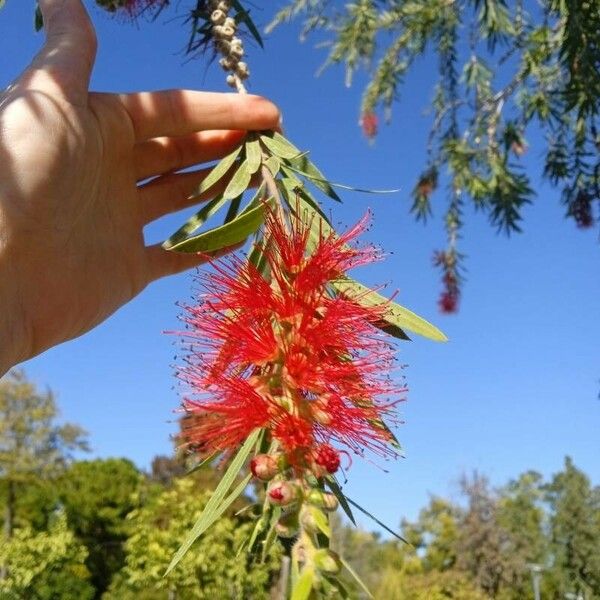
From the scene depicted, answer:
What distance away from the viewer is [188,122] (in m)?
1.37

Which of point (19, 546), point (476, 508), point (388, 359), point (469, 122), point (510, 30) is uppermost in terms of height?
point (476, 508)

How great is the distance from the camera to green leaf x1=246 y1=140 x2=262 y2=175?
1.09 meters

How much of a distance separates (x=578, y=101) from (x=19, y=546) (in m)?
11.9

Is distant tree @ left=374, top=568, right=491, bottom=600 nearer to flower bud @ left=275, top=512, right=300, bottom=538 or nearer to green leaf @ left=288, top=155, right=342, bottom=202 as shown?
green leaf @ left=288, top=155, right=342, bottom=202

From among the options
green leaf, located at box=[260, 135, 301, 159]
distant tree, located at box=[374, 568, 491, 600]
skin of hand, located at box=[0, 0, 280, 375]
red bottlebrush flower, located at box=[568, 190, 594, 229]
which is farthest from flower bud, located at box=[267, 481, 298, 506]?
distant tree, located at box=[374, 568, 491, 600]

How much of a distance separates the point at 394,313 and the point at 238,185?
297 mm

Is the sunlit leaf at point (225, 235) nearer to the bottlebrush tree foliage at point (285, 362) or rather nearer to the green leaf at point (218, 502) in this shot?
the bottlebrush tree foliage at point (285, 362)

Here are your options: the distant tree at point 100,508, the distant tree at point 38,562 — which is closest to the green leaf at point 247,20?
the distant tree at point 38,562

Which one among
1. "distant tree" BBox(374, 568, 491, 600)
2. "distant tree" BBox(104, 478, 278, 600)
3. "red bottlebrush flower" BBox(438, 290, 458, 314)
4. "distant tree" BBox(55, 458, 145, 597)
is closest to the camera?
"red bottlebrush flower" BBox(438, 290, 458, 314)

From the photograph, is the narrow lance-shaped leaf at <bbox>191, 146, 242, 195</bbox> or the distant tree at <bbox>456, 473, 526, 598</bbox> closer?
the narrow lance-shaped leaf at <bbox>191, 146, 242, 195</bbox>

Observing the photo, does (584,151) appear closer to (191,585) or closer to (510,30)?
(510,30)

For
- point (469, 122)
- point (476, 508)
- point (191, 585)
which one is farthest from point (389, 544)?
point (469, 122)

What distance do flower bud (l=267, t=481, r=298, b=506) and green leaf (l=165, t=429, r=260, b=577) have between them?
103 mm

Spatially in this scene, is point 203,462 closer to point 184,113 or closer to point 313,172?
point 313,172
